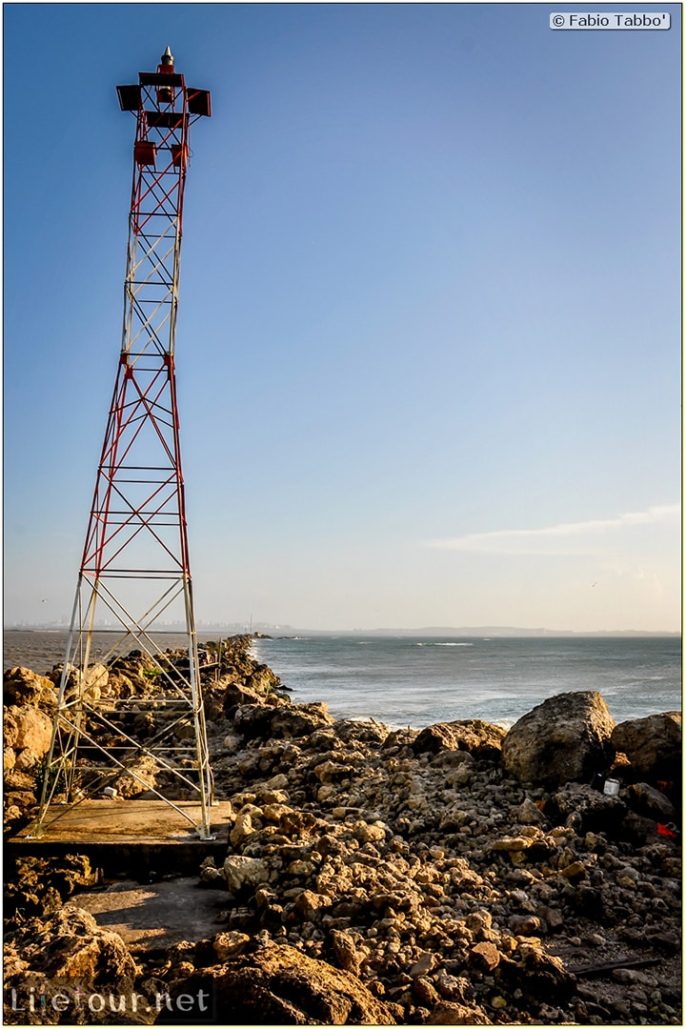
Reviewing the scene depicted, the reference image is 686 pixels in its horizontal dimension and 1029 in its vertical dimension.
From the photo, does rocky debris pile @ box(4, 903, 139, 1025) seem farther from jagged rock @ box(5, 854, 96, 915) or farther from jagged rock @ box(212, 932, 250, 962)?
jagged rock @ box(5, 854, 96, 915)

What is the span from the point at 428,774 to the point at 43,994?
7.42m

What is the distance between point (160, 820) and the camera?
9602 millimetres

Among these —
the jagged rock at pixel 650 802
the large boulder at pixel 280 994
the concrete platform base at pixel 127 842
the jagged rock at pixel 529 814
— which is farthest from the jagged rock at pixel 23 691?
the jagged rock at pixel 650 802

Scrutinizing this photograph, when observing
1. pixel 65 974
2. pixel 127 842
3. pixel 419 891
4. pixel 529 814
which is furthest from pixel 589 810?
pixel 65 974

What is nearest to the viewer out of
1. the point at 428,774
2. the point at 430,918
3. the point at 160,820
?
the point at 430,918

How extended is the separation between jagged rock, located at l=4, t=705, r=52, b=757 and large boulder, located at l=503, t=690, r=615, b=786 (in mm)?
8709

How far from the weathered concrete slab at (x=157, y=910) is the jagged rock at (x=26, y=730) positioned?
563cm

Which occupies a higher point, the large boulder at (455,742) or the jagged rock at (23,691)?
the jagged rock at (23,691)

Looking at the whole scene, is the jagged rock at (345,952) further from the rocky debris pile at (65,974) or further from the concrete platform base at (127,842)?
the concrete platform base at (127,842)

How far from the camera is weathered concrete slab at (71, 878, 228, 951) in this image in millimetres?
6910

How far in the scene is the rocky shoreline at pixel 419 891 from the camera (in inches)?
224

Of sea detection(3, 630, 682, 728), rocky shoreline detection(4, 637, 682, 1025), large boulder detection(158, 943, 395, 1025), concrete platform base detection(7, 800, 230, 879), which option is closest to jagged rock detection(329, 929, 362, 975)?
rocky shoreline detection(4, 637, 682, 1025)

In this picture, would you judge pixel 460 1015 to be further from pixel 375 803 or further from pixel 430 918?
pixel 375 803

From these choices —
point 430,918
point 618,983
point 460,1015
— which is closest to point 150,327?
point 430,918
